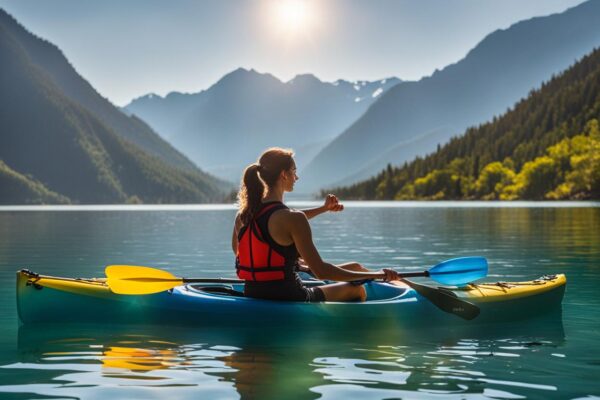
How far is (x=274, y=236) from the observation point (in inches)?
354

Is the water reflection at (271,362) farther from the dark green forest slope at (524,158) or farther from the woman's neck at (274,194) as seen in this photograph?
the dark green forest slope at (524,158)

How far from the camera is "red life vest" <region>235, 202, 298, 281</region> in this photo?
9008mm

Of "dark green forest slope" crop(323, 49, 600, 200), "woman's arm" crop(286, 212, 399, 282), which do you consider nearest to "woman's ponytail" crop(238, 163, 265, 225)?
"woman's arm" crop(286, 212, 399, 282)

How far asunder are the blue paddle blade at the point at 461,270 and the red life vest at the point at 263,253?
2599mm

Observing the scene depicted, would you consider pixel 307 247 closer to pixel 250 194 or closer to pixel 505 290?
pixel 250 194

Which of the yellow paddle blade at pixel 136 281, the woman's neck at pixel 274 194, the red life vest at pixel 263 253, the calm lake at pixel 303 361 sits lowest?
the calm lake at pixel 303 361

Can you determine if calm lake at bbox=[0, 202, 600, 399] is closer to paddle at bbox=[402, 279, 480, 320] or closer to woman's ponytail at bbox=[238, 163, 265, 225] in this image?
paddle at bbox=[402, 279, 480, 320]

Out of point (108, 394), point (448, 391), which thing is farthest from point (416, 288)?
point (108, 394)

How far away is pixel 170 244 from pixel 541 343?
22.9m

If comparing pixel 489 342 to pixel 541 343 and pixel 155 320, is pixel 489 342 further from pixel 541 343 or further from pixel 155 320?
pixel 155 320

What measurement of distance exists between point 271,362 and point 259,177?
218cm

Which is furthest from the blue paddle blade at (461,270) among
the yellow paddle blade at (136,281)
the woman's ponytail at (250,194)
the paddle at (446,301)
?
the yellow paddle blade at (136,281)

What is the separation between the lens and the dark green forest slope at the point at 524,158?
142000 millimetres

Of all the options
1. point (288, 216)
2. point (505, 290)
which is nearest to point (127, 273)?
point (288, 216)
